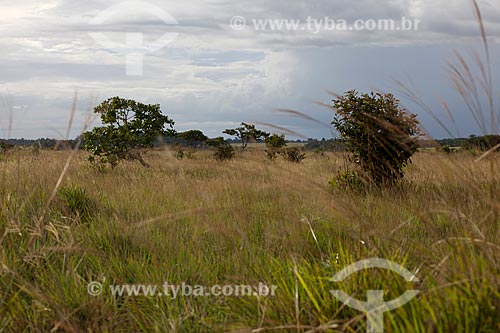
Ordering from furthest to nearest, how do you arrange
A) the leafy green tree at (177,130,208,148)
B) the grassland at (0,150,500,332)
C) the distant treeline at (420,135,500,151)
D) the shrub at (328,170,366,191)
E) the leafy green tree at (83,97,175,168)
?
the leafy green tree at (177,130,208,148) → the leafy green tree at (83,97,175,168) → the shrub at (328,170,366,191) → the distant treeline at (420,135,500,151) → the grassland at (0,150,500,332)

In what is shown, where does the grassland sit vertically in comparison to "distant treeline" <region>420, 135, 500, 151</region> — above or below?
below

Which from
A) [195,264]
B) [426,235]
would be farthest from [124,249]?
[426,235]

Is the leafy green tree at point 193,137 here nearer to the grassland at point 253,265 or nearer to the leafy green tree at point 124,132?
the leafy green tree at point 124,132

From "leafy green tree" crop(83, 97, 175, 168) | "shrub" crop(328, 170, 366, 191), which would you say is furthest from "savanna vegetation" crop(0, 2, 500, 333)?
"leafy green tree" crop(83, 97, 175, 168)

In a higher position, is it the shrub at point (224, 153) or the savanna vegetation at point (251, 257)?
the shrub at point (224, 153)

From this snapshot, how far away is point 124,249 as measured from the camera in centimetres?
457

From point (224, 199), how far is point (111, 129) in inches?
359

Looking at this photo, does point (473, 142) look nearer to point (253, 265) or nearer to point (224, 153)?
point (253, 265)

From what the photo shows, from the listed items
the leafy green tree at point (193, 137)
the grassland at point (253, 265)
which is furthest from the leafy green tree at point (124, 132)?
the leafy green tree at point (193, 137)

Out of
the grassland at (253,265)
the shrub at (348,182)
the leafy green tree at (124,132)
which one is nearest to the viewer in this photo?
the grassland at (253,265)

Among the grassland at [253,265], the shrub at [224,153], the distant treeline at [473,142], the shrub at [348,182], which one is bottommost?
the grassland at [253,265]

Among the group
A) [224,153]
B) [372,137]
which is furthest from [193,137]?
[372,137]

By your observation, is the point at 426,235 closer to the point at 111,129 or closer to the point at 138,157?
the point at 138,157

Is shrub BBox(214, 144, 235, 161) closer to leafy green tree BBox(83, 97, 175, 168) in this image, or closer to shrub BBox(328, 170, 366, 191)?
leafy green tree BBox(83, 97, 175, 168)
